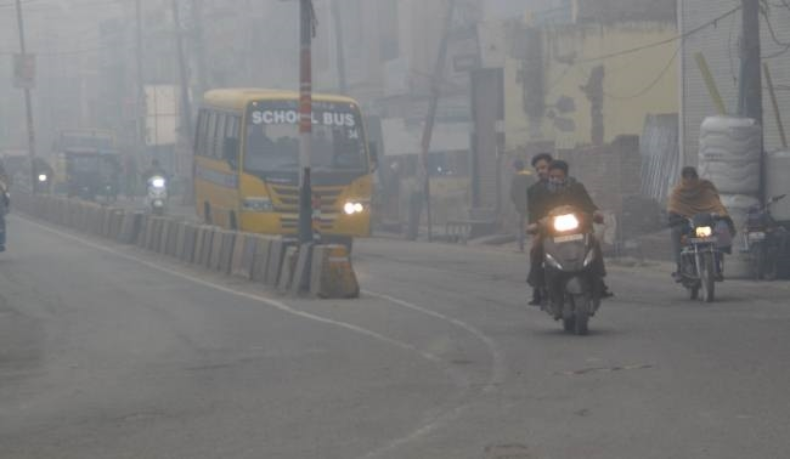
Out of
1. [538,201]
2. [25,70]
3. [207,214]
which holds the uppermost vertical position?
[25,70]

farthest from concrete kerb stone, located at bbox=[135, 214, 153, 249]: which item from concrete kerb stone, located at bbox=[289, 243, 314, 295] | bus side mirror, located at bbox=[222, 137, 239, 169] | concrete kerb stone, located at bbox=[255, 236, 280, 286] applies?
concrete kerb stone, located at bbox=[289, 243, 314, 295]

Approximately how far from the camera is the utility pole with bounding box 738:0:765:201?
2447cm

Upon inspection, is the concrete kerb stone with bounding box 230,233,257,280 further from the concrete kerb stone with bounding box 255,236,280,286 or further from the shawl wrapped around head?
the shawl wrapped around head

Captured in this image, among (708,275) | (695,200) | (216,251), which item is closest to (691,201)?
(695,200)

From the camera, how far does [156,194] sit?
4569 centimetres

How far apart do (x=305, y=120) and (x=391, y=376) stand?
34.5 feet

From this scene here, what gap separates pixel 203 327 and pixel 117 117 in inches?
3409

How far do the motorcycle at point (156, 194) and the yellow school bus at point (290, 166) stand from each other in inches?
655

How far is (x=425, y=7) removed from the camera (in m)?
56.6

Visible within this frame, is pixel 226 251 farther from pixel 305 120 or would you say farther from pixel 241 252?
pixel 305 120

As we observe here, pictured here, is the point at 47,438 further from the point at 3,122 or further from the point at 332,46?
the point at 3,122

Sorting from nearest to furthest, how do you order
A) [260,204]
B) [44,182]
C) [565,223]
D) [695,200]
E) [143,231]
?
[565,223], [695,200], [260,204], [143,231], [44,182]

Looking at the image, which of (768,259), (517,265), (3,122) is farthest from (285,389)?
(3,122)

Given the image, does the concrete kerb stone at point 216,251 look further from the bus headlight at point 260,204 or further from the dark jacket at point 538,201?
the dark jacket at point 538,201
